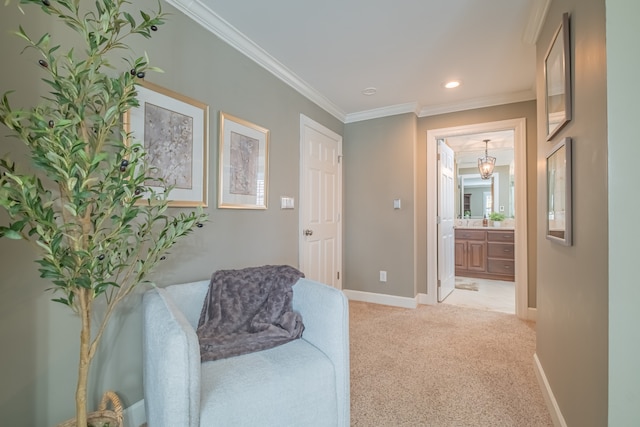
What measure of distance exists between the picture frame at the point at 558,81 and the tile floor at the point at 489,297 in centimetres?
250

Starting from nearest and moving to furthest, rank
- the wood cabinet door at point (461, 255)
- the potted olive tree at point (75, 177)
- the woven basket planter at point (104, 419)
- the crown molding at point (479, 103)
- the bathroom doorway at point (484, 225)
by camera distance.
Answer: the potted olive tree at point (75, 177)
the woven basket planter at point (104, 419)
the crown molding at point (479, 103)
the bathroom doorway at point (484, 225)
the wood cabinet door at point (461, 255)

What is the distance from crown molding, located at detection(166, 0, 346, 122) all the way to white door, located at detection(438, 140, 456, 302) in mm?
1761

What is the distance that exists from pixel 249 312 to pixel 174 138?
1.09 meters

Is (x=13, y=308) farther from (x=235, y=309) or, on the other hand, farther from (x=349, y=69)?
(x=349, y=69)

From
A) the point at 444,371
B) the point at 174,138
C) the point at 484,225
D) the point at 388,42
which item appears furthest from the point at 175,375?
the point at 484,225

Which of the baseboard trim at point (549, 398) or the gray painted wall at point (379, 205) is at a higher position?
the gray painted wall at point (379, 205)

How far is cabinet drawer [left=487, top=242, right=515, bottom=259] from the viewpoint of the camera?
15.7ft

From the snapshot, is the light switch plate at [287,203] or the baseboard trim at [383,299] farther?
the baseboard trim at [383,299]

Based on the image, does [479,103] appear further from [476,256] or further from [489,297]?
[476,256]

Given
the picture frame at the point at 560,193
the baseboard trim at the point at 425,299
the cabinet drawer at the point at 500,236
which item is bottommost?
the baseboard trim at the point at 425,299

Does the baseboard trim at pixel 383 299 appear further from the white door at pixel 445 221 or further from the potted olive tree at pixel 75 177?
the potted olive tree at pixel 75 177

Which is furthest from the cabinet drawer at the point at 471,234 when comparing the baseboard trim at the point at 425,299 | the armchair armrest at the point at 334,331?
the armchair armrest at the point at 334,331

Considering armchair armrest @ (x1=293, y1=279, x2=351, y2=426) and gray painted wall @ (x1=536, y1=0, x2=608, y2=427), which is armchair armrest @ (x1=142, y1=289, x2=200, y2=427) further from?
gray painted wall @ (x1=536, y1=0, x2=608, y2=427)

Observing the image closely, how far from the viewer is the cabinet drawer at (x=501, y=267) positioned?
4789 millimetres
